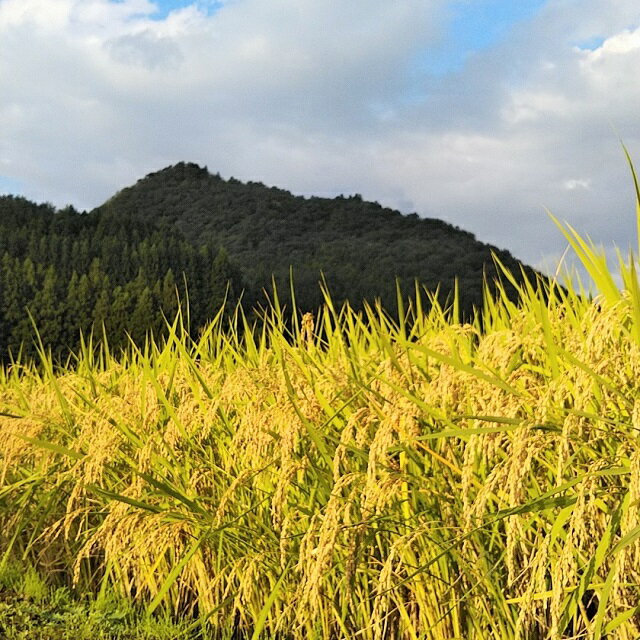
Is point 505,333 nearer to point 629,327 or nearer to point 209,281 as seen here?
point 629,327

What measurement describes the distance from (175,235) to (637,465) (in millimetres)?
12878

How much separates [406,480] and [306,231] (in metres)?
34.1

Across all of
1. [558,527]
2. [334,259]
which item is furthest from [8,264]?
Answer: [334,259]

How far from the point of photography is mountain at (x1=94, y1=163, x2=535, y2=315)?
2781 centimetres

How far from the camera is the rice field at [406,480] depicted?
224 centimetres

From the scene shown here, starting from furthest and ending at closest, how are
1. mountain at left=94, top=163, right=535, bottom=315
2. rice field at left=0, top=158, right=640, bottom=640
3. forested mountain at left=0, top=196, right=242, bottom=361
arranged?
mountain at left=94, top=163, right=535, bottom=315 < forested mountain at left=0, top=196, right=242, bottom=361 < rice field at left=0, top=158, right=640, bottom=640

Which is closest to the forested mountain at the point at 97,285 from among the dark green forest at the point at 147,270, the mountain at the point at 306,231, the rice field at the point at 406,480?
the dark green forest at the point at 147,270

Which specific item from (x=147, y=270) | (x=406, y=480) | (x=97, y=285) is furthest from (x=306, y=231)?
(x=406, y=480)

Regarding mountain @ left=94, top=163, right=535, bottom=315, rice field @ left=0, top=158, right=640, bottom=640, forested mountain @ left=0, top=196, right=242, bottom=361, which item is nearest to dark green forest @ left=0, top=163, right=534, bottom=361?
forested mountain @ left=0, top=196, right=242, bottom=361

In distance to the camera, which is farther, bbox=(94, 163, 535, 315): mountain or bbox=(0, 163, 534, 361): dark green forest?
bbox=(94, 163, 535, 315): mountain

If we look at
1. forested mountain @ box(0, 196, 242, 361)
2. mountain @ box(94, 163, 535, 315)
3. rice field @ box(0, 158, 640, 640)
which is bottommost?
rice field @ box(0, 158, 640, 640)

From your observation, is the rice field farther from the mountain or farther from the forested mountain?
the mountain

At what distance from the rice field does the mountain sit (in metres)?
17.8

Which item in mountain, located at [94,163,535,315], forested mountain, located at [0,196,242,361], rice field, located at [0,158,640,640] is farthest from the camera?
mountain, located at [94,163,535,315]
